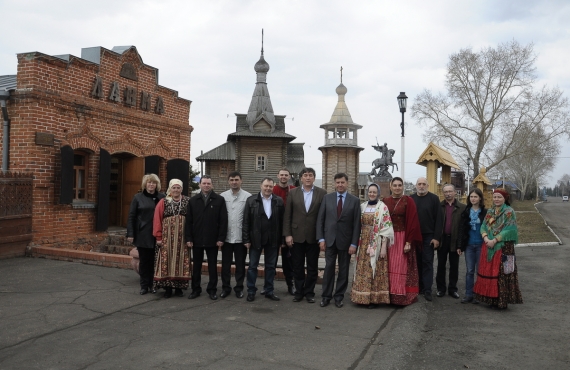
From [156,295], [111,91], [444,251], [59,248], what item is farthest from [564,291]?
[111,91]

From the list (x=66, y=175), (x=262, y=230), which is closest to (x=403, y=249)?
(x=262, y=230)

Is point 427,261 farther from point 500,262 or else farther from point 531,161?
point 531,161

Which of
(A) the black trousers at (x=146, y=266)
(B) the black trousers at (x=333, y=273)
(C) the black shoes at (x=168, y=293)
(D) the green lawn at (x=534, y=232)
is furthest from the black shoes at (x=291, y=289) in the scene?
(D) the green lawn at (x=534, y=232)

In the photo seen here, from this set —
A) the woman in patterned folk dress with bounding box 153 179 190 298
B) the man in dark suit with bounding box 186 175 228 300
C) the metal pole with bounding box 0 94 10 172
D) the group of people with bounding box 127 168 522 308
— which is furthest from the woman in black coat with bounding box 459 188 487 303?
the metal pole with bounding box 0 94 10 172

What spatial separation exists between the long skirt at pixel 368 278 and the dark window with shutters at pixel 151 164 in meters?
7.89

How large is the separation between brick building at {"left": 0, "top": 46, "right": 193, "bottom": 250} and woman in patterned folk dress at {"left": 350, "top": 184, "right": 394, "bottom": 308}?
22.3 ft

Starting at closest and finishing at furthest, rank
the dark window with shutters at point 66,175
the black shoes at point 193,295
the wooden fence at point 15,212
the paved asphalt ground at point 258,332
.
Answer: the paved asphalt ground at point 258,332
the black shoes at point 193,295
the wooden fence at point 15,212
the dark window with shutters at point 66,175

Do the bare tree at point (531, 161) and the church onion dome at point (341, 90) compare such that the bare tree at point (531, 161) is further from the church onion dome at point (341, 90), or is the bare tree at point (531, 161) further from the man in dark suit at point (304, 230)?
the man in dark suit at point (304, 230)

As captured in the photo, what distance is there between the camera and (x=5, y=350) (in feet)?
14.7

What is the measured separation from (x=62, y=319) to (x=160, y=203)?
1.99m

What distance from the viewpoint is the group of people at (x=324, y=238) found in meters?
6.40

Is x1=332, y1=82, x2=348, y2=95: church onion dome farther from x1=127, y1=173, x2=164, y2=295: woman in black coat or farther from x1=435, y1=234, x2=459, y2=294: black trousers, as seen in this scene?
x1=127, y1=173, x2=164, y2=295: woman in black coat

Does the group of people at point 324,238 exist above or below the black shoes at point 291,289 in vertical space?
above

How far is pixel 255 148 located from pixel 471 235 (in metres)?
30.9
